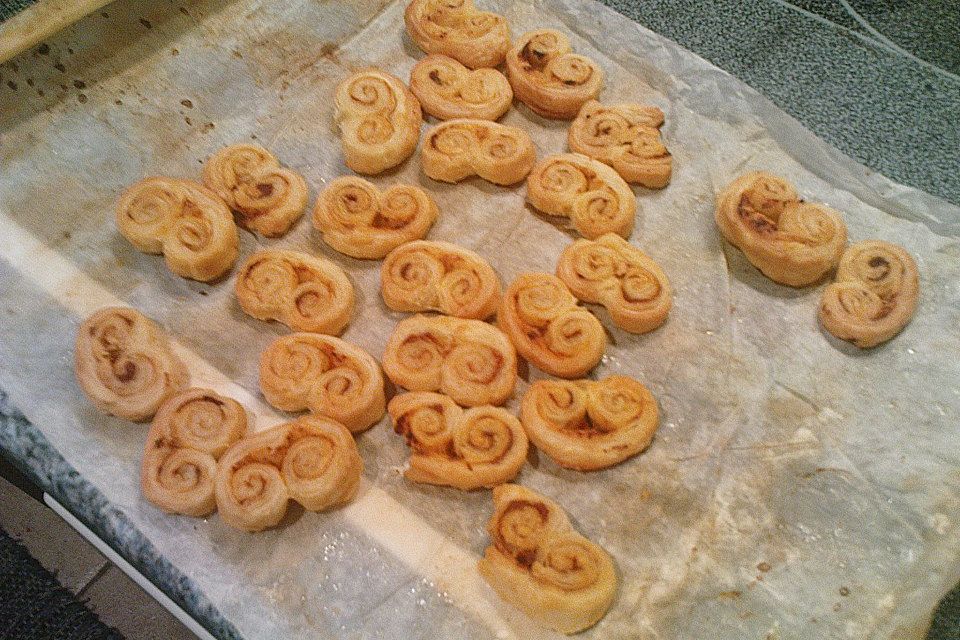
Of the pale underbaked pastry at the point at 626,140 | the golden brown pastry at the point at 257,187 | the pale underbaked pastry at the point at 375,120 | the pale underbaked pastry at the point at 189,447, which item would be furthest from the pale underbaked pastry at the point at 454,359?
the pale underbaked pastry at the point at 626,140

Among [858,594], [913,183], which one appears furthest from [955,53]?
[858,594]

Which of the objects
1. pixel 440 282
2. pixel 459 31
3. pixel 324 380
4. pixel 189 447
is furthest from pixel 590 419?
pixel 459 31

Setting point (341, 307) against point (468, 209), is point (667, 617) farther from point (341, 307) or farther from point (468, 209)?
point (468, 209)

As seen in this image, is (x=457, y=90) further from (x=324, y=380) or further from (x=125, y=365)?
(x=125, y=365)

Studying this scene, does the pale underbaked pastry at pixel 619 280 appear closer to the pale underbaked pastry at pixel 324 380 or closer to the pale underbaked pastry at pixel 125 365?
the pale underbaked pastry at pixel 324 380

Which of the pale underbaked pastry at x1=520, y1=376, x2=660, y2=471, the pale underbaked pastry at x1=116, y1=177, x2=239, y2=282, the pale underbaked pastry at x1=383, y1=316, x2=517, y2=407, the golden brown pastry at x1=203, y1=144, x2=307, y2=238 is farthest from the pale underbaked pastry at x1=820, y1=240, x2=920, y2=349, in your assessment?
the pale underbaked pastry at x1=116, y1=177, x2=239, y2=282

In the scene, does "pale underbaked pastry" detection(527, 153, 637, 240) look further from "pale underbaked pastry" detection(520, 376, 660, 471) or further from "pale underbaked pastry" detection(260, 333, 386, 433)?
"pale underbaked pastry" detection(260, 333, 386, 433)
